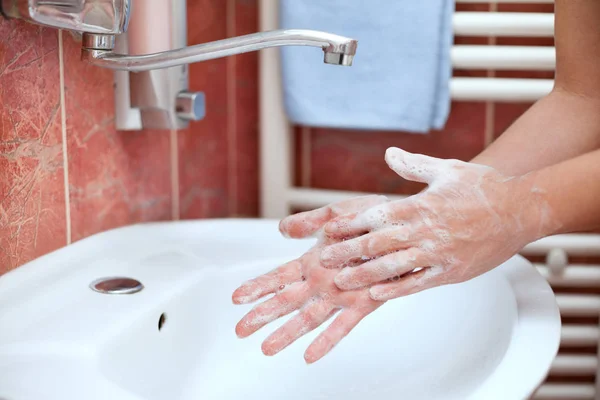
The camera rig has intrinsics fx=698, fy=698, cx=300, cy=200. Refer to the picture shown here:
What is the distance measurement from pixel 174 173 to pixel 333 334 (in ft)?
1.60

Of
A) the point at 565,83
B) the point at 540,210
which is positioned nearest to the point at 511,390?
the point at 540,210

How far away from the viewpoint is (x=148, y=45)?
83 cm

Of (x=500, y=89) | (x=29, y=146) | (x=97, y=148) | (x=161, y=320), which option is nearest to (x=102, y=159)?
(x=97, y=148)

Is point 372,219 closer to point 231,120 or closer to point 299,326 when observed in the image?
point 299,326

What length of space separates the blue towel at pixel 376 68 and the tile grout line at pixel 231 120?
98mm

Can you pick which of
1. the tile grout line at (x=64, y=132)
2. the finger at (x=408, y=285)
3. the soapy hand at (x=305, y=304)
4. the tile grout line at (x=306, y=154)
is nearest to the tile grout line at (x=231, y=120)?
the tile grout line at (x=306, y=154)

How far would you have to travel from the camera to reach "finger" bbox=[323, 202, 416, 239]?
64 cm

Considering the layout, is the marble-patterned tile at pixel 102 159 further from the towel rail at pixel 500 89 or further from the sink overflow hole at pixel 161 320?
the towel rail at pixel 500 89

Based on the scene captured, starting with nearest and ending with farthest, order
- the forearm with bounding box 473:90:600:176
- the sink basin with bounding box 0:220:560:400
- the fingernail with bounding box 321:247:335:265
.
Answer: the sink basin with bounding box 0:220:560:400, the fingernail with bounding box 321:247:335:265, the forearm with bounding box 473:90:600:176

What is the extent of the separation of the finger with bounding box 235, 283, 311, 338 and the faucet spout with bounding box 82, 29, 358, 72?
0.71 feet

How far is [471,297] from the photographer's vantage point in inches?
30.3

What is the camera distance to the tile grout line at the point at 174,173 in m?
1.00

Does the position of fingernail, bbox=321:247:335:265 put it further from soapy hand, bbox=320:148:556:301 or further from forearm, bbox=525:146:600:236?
forearm, bbox=525:146:600:236

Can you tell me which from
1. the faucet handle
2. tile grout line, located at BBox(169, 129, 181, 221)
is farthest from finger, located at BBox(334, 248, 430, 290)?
tile grout line, located at BBox(169, 129, 181, 221)
